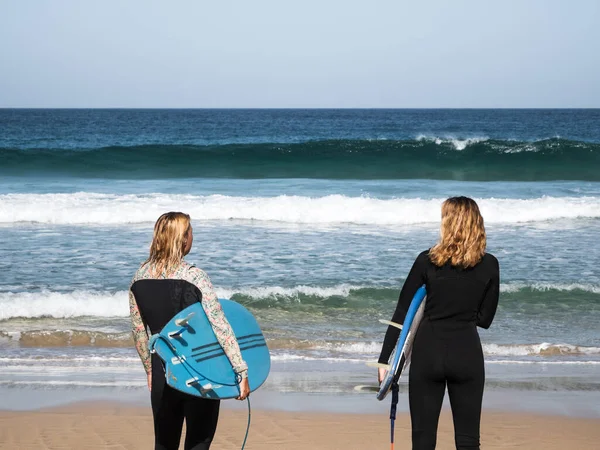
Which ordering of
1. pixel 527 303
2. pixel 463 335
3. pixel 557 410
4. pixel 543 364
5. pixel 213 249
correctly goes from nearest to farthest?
pixel 463 335 → pixel 557 410 → pixel 543 364 → pixel 527 303 → pixel 213 249

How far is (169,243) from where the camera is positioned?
3074mm

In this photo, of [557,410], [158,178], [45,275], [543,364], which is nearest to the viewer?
[557,410]

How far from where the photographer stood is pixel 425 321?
3.12 m

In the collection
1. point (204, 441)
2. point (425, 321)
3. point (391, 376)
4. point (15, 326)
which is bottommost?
point (15, 326)

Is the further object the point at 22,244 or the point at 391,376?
the point at 22,244

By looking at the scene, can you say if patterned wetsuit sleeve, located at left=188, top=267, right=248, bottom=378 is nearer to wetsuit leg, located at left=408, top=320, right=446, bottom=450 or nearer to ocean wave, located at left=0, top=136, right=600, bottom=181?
wetsuit leg, located at left=408, top=320, right=446, bottom=450

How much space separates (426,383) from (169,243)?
45.4 inches

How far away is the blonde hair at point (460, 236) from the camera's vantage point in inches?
120

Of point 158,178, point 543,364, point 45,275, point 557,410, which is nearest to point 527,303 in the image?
point 543,364

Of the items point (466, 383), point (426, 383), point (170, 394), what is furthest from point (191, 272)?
point (466, 383)

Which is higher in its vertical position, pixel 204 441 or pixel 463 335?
pixel 463 335

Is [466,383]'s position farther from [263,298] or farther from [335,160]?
[335,160]

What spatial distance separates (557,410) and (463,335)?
2.50 m

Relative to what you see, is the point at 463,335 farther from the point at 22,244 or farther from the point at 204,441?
the point at 22,244
